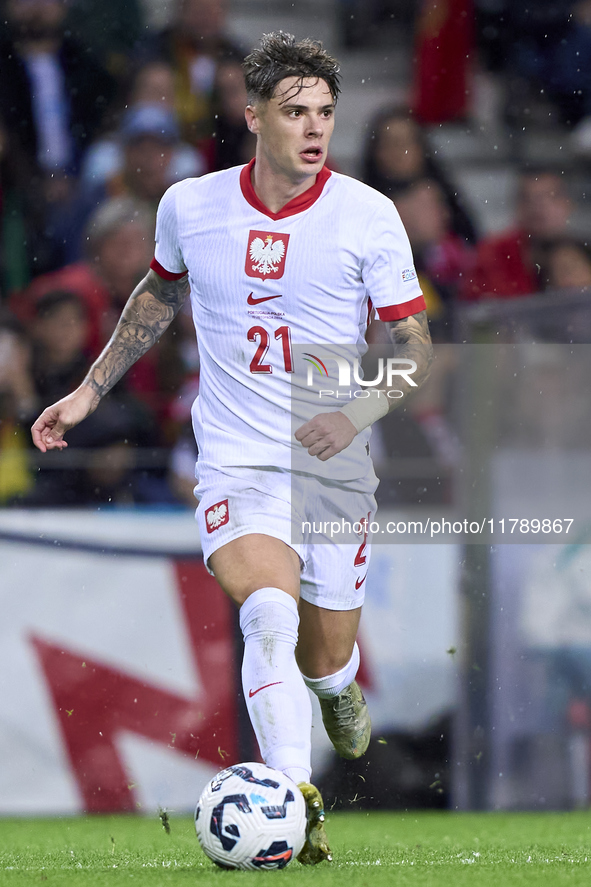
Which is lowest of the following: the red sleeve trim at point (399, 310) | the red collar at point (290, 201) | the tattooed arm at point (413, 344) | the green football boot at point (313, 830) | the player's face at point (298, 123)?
the green football boot at point (313, 830)

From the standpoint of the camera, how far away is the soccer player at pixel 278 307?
3818 mm

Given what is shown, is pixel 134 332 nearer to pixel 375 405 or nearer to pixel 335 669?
pixel 375 405

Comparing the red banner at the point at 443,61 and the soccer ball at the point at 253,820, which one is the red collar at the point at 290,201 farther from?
the red banner at the point at 443,61

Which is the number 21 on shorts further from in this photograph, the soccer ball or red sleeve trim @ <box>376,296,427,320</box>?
the soccer ball

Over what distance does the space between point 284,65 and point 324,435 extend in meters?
1.19

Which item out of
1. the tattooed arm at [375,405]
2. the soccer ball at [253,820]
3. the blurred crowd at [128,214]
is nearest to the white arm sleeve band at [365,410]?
the tattooed arm at [375,405]

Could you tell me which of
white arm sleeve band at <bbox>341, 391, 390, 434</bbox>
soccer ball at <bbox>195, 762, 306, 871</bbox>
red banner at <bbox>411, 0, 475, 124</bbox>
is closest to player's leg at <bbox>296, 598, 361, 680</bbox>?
white arm sleeve band at <bbox>341, 391, 390, 434</bbox>

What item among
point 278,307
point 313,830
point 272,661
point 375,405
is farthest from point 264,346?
point 313,830

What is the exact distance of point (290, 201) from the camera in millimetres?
3963

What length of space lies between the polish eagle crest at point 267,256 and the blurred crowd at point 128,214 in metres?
2.38

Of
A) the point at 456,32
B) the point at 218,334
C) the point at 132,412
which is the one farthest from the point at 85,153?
the point at 218,334

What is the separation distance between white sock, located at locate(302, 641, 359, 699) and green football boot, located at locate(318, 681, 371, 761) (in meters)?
0.05

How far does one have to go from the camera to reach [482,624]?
6.22 meters

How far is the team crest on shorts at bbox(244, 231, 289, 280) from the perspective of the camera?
3881 mm
